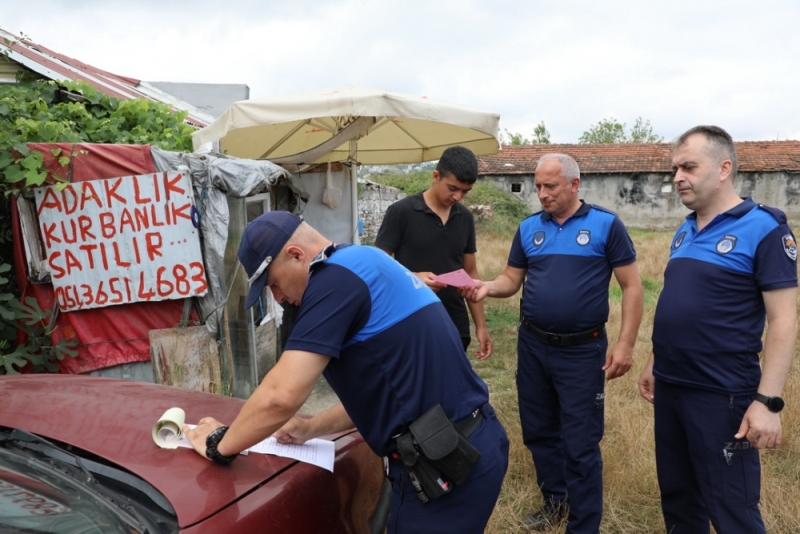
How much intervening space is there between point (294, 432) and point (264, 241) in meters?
0.67

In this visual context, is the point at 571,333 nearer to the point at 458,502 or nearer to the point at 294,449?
the point at 458,502

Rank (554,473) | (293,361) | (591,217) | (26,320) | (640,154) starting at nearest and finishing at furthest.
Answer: (293,361) → (591,217) → (554,473) → (26,320) → (640,154)

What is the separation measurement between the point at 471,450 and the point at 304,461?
0.52 m

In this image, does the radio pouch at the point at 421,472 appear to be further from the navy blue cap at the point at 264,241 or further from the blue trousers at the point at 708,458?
the blue trousers at the point at 708,458

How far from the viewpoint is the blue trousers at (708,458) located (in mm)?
2230

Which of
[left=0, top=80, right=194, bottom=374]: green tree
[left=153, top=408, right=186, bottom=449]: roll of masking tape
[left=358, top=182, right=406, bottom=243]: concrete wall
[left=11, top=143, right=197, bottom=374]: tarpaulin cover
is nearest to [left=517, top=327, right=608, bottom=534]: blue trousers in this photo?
[left=153, top=408, right=186, bottom=449]: roll of masking tape

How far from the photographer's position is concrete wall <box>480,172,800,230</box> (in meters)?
25.5

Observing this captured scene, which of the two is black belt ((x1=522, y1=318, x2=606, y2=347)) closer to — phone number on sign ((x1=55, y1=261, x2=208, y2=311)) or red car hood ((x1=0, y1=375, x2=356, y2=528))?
red car hood ((x1=0, y1=375, x2=356, y2=528))

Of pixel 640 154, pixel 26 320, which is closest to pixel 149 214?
pixel 26 320

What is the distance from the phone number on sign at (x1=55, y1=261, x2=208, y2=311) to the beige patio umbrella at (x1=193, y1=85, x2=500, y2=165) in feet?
3.94

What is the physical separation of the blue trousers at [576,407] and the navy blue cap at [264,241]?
5.72 feet

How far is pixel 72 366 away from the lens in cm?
432

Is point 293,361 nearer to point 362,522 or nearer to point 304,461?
point 304,461

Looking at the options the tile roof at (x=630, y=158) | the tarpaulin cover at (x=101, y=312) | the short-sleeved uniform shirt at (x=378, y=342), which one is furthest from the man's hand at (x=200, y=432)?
the tile roof at (x=630, y=158)
